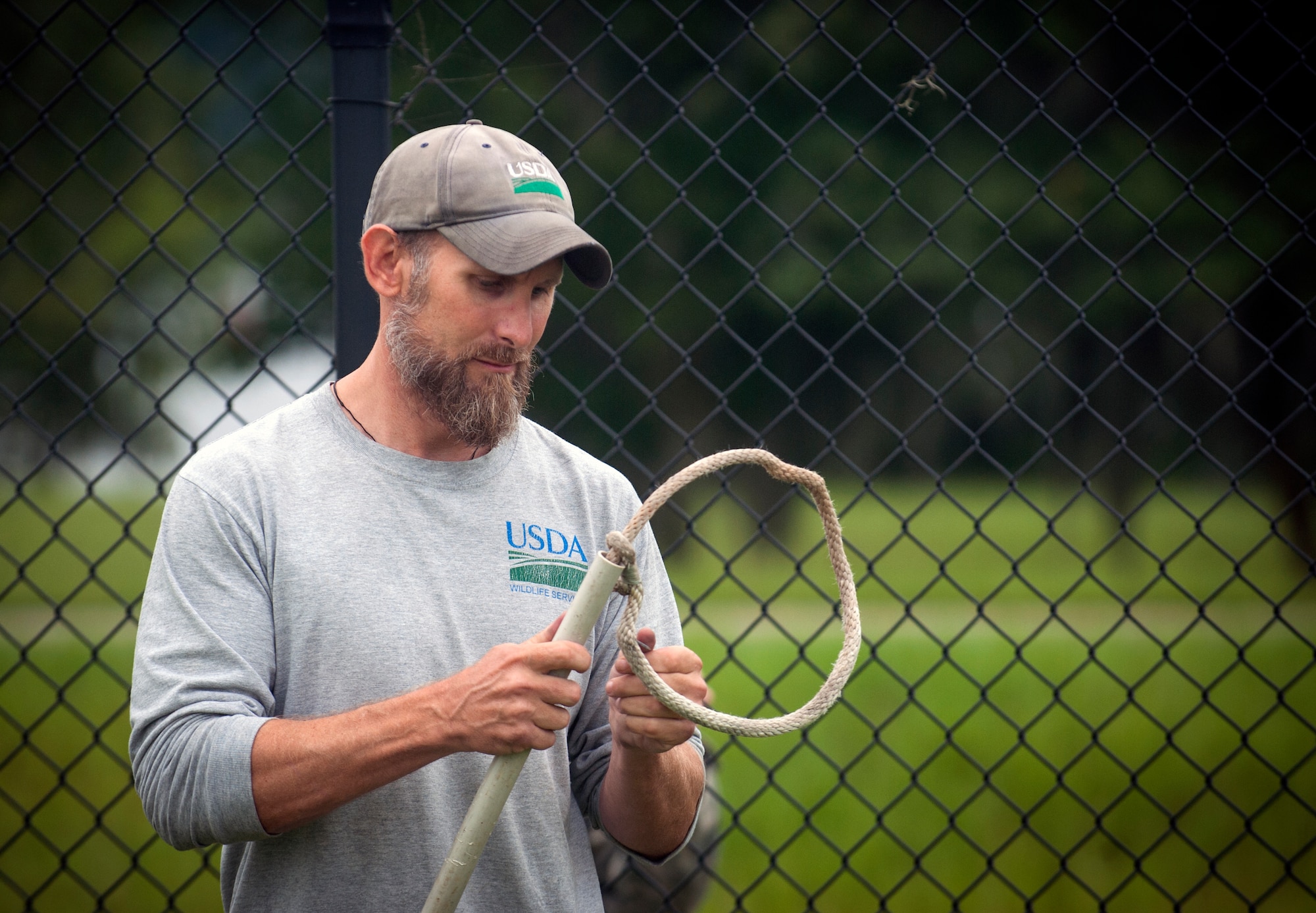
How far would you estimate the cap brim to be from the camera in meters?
1.47

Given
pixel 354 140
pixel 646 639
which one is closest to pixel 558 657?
pixel 646 639

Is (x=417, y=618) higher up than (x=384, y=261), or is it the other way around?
(x=384, y=261)

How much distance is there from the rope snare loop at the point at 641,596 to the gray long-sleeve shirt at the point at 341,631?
291 mm

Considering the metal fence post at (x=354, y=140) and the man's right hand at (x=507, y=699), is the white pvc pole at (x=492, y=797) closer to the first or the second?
the man's right hand at (x=507, y=699)

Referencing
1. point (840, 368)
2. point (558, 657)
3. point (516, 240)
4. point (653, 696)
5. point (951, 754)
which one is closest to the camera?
point (558, 657)

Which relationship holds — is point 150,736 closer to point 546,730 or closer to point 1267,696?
point 546,730

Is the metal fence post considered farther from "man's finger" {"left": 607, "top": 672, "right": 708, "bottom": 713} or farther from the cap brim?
"man's finger" {"left": 607, "top": 672, "right": 708, "bottom": 713}

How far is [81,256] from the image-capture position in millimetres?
10844

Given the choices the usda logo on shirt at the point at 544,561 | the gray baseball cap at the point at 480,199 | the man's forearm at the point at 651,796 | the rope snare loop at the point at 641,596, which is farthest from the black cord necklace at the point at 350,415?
the man's forearm at the point at 651,796

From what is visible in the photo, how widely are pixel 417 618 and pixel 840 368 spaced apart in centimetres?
1124

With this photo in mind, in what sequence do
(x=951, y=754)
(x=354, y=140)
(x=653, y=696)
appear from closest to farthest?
(x=653, y=696), (x=354, y=140), (x=951, y=754)

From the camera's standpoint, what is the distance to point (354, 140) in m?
1.80

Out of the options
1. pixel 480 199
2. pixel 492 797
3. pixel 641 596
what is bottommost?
pixel 492 797

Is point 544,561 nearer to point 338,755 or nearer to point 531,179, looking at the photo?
point 338,755
